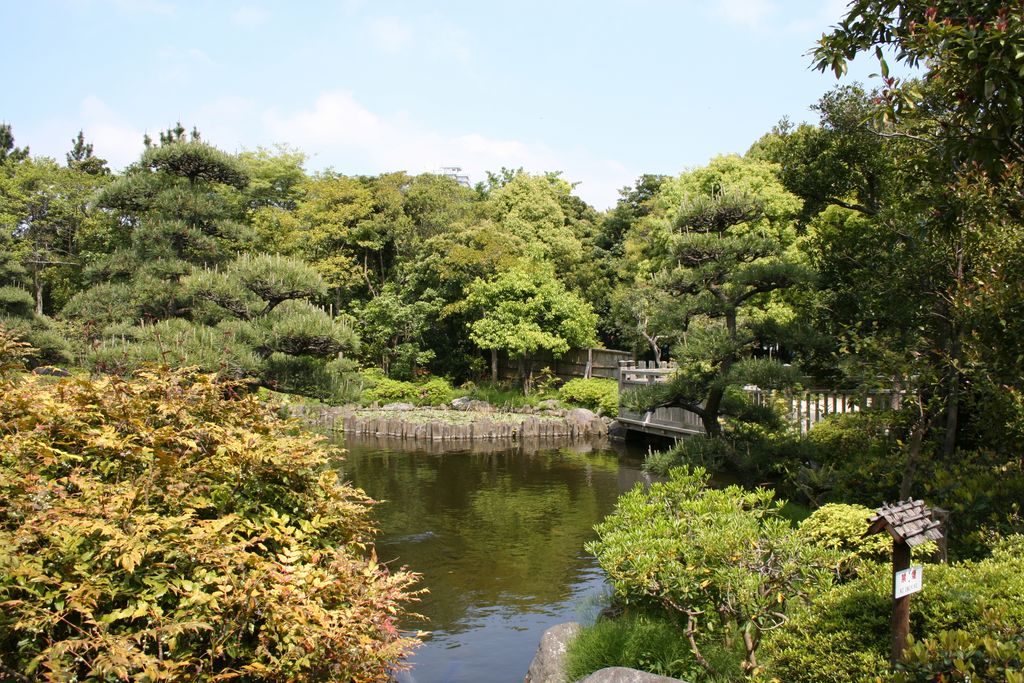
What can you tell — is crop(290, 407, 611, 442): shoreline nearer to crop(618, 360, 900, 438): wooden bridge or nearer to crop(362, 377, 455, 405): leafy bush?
crop(618, 360, 900, 438): wooden bridge

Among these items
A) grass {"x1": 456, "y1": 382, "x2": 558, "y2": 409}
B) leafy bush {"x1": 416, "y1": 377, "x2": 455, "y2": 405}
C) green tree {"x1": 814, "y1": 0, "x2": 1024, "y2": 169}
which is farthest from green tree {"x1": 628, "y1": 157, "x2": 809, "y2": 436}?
leafy bush {"x1": 416, "y1": 377, "x2": 455, "y2": 405}

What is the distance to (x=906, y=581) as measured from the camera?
3197mm

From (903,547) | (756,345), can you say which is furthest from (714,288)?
(903,547)

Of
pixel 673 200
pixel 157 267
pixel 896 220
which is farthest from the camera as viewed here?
pixel 673 200

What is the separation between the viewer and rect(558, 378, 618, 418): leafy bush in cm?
2022

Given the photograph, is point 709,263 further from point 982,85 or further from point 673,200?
point 673,200

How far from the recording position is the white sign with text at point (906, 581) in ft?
10.4

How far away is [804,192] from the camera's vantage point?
38.3ft

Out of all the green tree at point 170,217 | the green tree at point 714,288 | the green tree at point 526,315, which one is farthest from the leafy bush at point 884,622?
the green tree at point 526,315

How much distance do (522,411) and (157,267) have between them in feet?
39.5

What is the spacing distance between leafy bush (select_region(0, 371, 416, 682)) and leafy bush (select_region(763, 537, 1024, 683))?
6.58 feet

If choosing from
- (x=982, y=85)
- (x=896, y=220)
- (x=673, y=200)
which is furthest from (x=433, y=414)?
(x=982, y=85)

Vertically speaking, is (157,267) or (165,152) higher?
(165,152)

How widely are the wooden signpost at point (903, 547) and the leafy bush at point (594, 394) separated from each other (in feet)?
53.4
